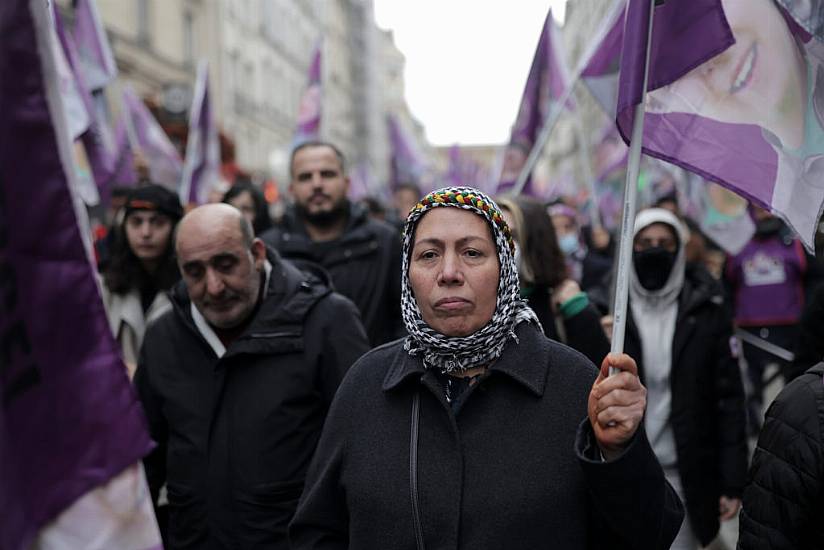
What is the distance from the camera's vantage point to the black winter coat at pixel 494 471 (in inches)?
81.7

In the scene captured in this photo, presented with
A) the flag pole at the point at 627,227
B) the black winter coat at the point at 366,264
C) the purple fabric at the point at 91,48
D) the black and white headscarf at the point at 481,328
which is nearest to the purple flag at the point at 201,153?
the purple fabric at the point at 91,48

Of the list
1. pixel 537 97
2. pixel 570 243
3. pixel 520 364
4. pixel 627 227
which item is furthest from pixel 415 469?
pixel 570 243

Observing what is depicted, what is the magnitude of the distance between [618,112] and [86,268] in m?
1.34

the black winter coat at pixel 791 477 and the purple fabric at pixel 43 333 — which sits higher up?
the purple fabric at pixel 43 333

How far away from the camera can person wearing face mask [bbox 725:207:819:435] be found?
783cm

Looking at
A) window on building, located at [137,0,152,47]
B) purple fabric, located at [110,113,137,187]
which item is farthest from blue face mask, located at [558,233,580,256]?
window on building, located at [137,0,152,47]

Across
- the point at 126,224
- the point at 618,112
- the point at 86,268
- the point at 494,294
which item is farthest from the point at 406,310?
the point at 126,224

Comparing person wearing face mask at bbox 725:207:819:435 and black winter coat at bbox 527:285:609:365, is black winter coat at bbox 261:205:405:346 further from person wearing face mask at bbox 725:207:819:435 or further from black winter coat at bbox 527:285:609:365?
person wearing face mask at bbox 725:207:819:435

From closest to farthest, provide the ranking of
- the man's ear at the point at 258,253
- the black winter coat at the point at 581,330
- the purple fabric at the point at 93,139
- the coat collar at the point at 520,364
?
the coat collar at the point at 520,364
the man's ear at the point at 258,253
the black winter coat at the point at 581,330
the purple fabric at the point at 93,139

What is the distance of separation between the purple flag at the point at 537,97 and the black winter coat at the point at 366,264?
2.81 meters

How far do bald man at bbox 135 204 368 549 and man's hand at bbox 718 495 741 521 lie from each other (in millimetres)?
1960

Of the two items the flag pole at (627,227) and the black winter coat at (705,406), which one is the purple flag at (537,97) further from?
the flag pole at (627,227)

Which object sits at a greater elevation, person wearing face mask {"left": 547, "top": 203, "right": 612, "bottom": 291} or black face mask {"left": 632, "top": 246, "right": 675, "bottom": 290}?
black face mask {"left": 632, "top": 246, "right": 675, "bottom": 290}

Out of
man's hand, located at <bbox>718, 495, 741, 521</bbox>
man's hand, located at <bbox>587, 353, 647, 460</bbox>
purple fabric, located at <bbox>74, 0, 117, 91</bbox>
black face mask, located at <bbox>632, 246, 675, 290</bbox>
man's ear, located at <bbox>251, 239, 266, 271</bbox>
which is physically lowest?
man's hand, located at <bbox>718, 495, 741, 521</bbox>
